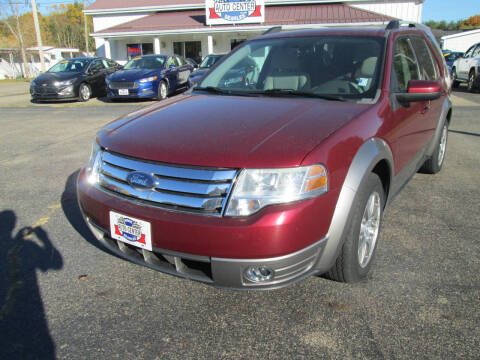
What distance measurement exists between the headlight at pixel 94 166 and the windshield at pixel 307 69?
1.24 meters

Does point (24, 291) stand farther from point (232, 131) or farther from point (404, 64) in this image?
point (404, 64)

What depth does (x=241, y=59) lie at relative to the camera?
12.6 feet

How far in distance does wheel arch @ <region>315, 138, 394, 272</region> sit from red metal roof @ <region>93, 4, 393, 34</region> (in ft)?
71.2

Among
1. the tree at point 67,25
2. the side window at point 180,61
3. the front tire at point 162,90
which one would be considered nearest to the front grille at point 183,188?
the front tire at point 162,90

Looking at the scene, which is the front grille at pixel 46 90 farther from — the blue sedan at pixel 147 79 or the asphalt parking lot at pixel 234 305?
the asphalt parking lot at pixel 234 305

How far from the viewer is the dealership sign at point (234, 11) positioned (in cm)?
2356

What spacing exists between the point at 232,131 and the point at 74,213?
2.29m

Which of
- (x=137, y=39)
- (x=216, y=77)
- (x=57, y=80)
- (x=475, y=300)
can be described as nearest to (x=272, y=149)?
(x=475, y=300)

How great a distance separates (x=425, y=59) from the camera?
158 inches

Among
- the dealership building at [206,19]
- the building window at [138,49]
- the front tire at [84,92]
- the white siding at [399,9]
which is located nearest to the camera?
the front tire at [84,92]

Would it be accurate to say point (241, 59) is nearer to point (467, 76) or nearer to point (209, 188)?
point (209, 188)

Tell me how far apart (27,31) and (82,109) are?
4794cm

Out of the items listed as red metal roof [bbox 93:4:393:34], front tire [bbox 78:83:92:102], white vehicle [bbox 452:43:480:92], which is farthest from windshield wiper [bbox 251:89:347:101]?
red metal roof [bbox 93:4:393:34]

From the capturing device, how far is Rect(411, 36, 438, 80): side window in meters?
3.83
